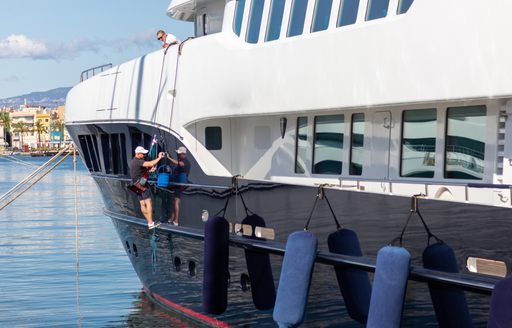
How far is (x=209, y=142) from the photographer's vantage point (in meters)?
11.7

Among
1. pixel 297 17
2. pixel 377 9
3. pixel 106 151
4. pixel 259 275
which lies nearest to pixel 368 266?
pixel 259 275

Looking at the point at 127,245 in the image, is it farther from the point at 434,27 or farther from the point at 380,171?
the point at 434,27

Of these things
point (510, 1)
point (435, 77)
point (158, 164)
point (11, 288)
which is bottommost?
point (11, 288)

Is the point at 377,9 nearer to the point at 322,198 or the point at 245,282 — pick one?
the point at 322,198

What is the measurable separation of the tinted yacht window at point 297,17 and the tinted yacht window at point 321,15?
21 cm

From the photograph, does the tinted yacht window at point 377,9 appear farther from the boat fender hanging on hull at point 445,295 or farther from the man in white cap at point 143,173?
the man in white cap at point 143,173

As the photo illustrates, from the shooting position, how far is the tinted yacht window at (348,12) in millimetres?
9180

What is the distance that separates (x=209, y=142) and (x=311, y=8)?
8.29 ft

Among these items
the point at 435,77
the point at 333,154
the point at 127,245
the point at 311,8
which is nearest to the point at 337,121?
the point at 333,154

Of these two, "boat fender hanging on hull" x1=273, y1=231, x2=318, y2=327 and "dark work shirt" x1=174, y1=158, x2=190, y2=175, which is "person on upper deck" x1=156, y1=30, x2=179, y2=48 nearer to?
"dark work shirt" x1=174, y1=158, x2=190, y2=175

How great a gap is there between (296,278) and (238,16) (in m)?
3.94

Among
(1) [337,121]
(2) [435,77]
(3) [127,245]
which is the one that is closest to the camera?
(2) [435,77]

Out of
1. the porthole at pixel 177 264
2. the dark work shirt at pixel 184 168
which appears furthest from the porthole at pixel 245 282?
the porthole at pixel 177 264

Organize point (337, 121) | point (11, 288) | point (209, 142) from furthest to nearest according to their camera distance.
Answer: point (11, 288)
point (209, 142)
point (337, 121)
